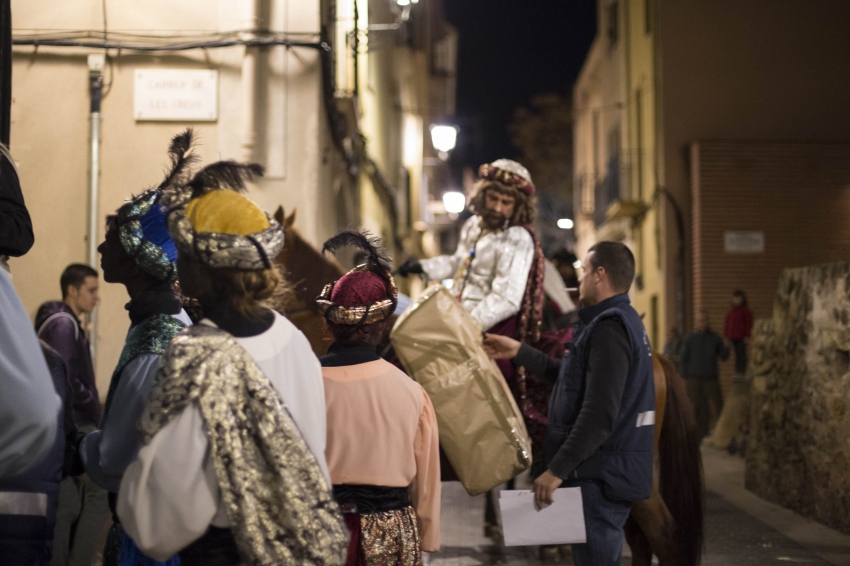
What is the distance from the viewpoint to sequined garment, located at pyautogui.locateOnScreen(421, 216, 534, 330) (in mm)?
5840

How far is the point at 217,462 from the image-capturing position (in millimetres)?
2311

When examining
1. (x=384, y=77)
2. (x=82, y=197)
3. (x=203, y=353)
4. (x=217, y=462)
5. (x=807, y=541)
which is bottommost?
(x=807, y=541)

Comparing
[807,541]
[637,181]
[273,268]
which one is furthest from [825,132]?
[273,268]

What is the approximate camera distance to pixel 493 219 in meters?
6.12

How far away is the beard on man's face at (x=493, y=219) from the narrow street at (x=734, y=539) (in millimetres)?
2209

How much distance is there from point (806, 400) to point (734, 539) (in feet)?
4.57

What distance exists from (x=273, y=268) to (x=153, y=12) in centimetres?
803

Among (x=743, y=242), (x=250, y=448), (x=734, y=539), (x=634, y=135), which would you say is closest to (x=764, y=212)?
(x=743, y=242)

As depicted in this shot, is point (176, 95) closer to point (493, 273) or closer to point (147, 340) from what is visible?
point (493, 273)

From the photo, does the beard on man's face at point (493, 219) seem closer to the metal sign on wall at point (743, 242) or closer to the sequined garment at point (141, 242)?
the sequined garment at point (141, 242)

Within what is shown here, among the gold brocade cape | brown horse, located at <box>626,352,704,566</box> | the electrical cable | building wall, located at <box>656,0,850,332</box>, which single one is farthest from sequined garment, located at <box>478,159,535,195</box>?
building wall, located at <box>656,0,850,332</box>

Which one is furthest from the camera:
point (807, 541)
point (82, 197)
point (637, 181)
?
point (637, 181)

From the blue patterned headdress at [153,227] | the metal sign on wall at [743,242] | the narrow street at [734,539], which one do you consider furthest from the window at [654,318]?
the blue patterned headdress at [153,227]

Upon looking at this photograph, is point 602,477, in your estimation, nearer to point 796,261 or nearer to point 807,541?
point 807,541
